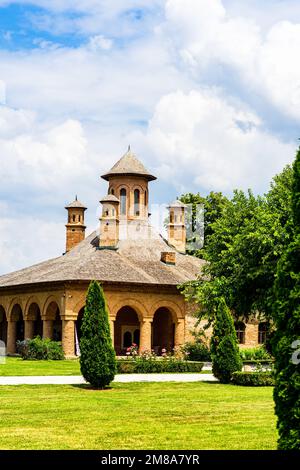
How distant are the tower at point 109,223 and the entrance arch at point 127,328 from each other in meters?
4.73

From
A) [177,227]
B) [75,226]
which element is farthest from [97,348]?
[75,226]

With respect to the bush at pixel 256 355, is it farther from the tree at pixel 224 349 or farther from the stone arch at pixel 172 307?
the tree at pixel 224 349

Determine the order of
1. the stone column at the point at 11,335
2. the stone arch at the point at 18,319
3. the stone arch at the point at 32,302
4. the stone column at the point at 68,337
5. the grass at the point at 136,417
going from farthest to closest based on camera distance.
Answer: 1. the stone arch at the point at 18,319
2. the stone column at the point at 11,335
3. the stone arch at the point at 32,302
4. the stone column at the point at 68,337
5. the grass at the point at 136,417

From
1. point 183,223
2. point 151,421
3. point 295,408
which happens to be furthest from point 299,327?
point 183,223

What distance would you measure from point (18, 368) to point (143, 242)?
21.9 metres

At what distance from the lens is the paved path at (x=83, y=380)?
90.2ft

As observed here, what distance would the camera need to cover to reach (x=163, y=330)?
53.6m

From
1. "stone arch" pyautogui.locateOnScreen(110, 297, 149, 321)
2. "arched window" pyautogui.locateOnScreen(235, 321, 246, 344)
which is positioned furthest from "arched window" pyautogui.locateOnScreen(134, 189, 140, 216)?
"arched window" pyautogui.locateOnScreen(235, 321, 246, 344)

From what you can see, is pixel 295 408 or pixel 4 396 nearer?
pixel 295 408

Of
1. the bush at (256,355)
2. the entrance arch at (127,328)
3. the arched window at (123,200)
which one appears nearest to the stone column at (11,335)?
the entrance arch at (127,328)

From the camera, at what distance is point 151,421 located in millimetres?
17344

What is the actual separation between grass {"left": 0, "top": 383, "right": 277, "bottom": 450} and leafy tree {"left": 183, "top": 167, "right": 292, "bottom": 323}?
11169 mm

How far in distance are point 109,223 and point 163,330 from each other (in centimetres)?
836
